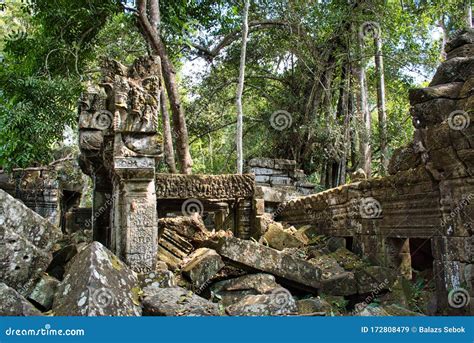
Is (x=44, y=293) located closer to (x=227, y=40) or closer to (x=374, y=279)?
(x=374, y=279)

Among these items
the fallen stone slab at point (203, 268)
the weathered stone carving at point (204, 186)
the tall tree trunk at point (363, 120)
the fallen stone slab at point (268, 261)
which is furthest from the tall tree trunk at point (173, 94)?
the tall tree trunk at point (363, 120)

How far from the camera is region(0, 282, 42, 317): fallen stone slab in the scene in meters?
3.07

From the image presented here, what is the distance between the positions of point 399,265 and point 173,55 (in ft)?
29.8

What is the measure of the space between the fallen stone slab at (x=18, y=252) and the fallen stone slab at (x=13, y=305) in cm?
45

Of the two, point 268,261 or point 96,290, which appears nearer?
point 96,290

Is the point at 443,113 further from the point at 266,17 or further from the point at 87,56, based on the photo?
the point at 266,17

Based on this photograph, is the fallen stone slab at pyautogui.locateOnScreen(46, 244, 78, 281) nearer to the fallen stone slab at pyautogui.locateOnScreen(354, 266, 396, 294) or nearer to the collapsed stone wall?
the fallen stone slab at pyautogui.locateOnScreen(354, 266, 396, 294)

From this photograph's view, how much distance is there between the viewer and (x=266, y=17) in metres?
14.6

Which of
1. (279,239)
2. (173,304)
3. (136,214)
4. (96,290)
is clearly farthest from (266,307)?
(279,239)

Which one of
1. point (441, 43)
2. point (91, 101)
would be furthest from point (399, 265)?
point (441, 43)

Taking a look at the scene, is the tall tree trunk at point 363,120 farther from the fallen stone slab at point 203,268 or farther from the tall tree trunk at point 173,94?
the fallen stone slab at point 203,268

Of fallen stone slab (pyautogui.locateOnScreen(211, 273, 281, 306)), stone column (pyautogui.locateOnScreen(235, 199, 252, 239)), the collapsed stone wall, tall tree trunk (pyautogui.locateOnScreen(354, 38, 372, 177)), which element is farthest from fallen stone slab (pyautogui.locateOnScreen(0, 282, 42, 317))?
tall tree trunk (pyautogui.locateOnScreen(354, 38, 372, 177))

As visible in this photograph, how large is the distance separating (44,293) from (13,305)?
0.53m

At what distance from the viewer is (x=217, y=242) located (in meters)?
5.46
